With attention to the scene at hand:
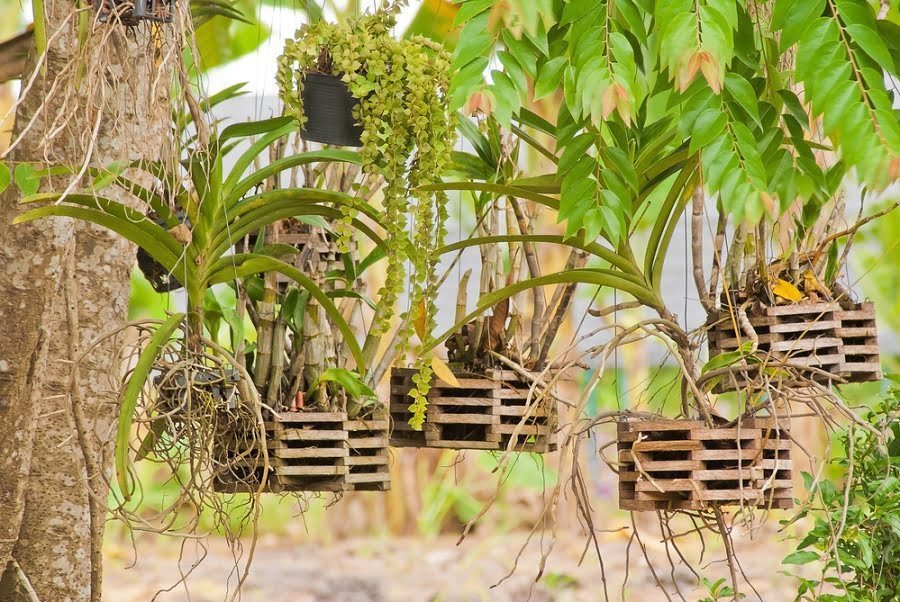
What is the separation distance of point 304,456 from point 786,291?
0.83 metres

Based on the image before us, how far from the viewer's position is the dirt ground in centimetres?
444

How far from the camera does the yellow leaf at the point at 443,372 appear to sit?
1.50 m

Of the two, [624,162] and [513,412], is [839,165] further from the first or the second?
[513,412]

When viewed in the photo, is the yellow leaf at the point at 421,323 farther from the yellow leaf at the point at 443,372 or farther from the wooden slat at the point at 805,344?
Result: the wooden slat at the point at 805,344

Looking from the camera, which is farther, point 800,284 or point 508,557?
point 508,557

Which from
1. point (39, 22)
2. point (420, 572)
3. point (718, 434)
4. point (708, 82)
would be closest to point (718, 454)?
point (718, 434)

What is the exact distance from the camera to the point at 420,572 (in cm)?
475

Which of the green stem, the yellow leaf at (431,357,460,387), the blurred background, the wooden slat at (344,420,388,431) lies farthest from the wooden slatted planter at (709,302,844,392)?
the blurred background

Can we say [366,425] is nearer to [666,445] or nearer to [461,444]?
[461,444]

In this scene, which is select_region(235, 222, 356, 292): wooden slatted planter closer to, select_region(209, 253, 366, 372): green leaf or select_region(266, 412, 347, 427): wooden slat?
select_region(209, 253, 366, 372): green leaf

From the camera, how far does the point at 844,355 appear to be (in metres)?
1.48

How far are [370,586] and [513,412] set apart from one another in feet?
10.8

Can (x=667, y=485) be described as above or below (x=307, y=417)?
below

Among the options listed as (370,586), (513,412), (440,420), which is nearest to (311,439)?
(440,420)
